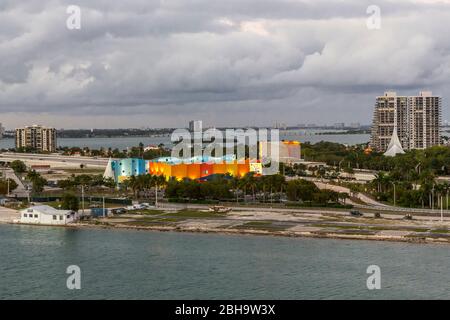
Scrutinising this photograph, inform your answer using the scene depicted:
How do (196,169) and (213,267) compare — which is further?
(196,169)

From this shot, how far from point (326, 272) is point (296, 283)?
1.35 meters

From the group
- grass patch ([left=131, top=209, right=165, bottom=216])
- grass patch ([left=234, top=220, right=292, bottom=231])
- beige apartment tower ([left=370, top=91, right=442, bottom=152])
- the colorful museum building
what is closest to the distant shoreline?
grass patch ([left=234, top=220, right=292, bottom=231])

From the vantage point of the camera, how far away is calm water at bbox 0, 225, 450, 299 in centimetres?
1708

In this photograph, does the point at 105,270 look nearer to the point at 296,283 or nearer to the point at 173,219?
the point at 296,283

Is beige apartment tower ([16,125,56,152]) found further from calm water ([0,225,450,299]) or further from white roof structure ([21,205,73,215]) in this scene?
calm water ([0,225,450,299])

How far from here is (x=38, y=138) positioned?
313 feet

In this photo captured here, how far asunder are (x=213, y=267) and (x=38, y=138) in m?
80.0

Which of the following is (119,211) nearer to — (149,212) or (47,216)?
(149,212)

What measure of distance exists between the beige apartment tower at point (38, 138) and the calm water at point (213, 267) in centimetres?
7115

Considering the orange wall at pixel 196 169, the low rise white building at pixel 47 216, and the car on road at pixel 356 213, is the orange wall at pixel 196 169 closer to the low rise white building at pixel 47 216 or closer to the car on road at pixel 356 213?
the low rise white building at pixel 47 216

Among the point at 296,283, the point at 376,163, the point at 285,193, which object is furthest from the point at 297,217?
the point at 376,163

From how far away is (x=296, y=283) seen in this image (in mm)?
17812

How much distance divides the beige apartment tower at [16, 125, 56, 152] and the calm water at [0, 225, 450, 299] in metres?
71.1

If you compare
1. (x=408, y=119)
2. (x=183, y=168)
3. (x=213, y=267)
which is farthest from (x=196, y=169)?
(x=408, y=119)
